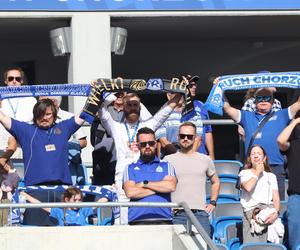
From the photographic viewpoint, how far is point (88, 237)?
1072 centimetres

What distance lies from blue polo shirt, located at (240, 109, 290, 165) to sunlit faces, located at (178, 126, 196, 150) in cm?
122

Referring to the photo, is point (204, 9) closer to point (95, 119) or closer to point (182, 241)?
point (95, 119)

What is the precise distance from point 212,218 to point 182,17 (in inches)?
197

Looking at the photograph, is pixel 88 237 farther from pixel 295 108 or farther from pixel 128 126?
pixel 295 108

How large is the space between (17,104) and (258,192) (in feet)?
11.4

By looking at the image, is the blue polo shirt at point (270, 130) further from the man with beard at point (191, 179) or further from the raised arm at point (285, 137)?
the man with beard at point (191, 179)

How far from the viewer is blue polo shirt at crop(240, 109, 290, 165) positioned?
1219 centimetres

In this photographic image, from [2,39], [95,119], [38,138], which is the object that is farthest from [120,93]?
[2,39]

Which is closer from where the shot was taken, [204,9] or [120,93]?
[120,93]

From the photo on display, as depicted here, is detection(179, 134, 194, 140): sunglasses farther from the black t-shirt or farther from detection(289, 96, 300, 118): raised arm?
detection(289, 96, 300, 118): raised arm

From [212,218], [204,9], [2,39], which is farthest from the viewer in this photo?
[2,39]

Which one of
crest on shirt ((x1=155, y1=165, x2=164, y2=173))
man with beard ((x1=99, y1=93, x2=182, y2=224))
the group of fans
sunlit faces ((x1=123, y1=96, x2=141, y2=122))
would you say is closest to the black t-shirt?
the group of fans

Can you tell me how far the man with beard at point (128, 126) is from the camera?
11664mm

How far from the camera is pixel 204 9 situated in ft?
51.3
